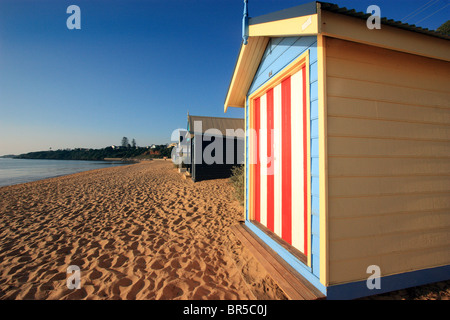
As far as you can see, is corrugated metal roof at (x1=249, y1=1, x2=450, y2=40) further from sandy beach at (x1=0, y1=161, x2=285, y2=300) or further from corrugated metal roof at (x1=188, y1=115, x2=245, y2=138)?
corrugated metal roof at (x1=188, y1=115, x2=245, y2=138)

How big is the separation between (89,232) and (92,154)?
95.3 metres

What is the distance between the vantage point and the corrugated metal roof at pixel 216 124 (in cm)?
1149

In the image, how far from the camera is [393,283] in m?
2.05

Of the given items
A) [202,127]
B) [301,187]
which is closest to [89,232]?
[301,187]

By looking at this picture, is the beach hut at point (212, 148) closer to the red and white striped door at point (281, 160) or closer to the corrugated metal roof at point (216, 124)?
the corrugated metal roof at point (216, 124)

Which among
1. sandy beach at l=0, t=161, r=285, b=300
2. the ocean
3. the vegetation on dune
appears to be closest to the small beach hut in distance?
sandy beach at l=0, t=161, r=285, b=300

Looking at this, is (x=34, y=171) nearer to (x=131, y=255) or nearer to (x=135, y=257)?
(x=131, y=255)

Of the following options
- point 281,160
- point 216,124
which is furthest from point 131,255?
point 216,124

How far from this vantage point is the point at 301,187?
2375 millimetres

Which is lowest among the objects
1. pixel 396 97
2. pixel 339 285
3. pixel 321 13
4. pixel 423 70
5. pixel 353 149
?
pixel 339 285

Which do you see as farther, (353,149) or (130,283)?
(130,283)

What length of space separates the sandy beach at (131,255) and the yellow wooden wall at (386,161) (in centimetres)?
114

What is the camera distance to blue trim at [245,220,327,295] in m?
1.95
